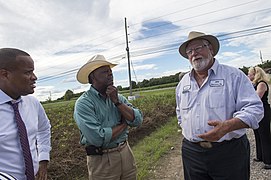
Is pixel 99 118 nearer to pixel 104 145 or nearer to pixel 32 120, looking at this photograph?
pixel 104 145

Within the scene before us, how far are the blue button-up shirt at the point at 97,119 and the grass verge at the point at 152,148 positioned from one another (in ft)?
7.79

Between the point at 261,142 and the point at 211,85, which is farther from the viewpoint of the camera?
the point at 261,142

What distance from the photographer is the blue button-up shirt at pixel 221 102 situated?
7.26ft

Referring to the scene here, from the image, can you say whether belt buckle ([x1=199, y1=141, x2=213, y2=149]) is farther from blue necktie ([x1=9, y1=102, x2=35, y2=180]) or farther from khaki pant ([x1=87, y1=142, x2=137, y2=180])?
blue necktie ([x1=9, y1=102, x2=35, y2=180])

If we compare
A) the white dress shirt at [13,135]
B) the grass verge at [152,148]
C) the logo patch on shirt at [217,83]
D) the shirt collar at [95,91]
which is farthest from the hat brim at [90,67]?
the grass verge at [152,148]

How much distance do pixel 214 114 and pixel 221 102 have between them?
13 centimetres

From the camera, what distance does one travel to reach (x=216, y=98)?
236cm

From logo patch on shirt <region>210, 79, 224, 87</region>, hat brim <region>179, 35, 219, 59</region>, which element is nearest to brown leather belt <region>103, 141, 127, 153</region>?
logo patch on shirt <region>210, 79, 224, 87</region>

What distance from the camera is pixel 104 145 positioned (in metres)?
2.63

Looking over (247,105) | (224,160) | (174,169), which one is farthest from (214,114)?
(174,169)

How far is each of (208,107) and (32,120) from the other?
1.62 m

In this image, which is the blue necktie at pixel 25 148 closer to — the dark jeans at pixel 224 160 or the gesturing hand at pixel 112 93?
the gesturing hand at pixel 112 93

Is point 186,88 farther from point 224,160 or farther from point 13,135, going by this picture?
point 13,135

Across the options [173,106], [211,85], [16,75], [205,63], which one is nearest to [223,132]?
[211,85]
